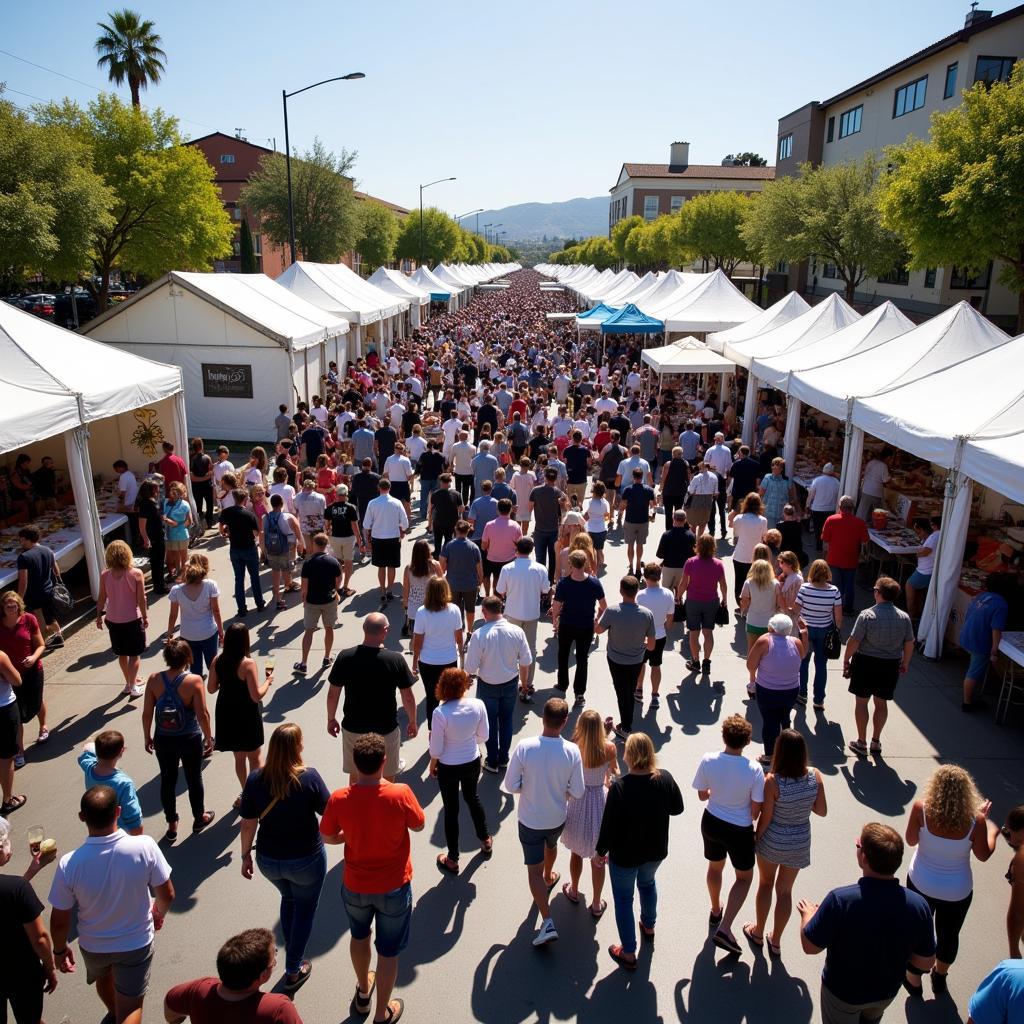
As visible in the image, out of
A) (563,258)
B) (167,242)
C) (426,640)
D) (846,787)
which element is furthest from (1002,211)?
(563,258)

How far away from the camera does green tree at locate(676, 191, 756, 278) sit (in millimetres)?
40375

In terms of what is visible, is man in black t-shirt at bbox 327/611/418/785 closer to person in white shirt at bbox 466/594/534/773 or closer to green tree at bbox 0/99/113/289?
person in white shirt at bbox 466/594/534/773

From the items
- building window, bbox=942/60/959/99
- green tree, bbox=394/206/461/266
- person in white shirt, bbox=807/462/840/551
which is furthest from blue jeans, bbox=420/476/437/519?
green tree, bbox=394/206/461/266

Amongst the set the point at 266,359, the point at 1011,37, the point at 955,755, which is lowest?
the point at 955,755

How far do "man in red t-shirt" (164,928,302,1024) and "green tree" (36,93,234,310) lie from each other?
28.4 metres

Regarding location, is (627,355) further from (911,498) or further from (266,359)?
(911,498)

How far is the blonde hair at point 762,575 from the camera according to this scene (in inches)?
277

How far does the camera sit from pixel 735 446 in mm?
16453

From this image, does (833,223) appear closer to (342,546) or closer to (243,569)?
(342,546)

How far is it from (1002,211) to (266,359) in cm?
1392

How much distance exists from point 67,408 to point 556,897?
22.7ft

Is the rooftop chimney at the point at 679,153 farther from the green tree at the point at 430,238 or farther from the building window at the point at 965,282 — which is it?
the building window at the point at 965,282

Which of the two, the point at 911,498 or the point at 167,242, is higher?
the point at 167,242

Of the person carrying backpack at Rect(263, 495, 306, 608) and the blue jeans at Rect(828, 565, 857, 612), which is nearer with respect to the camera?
the blue jeans at Rect(828, 565, 857, 612)
